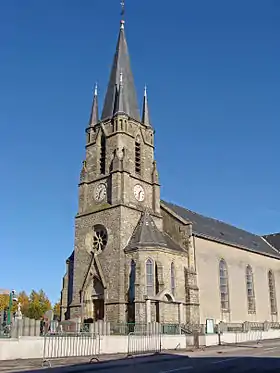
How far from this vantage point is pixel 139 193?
1499 inches

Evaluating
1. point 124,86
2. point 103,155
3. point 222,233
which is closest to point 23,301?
point 222,233

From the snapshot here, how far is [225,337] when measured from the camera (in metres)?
30.4

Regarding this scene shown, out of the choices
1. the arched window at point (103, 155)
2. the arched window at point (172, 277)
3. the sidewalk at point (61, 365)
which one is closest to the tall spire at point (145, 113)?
the arched window at point (103, 155)

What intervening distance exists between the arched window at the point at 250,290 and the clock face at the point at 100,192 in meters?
18.6

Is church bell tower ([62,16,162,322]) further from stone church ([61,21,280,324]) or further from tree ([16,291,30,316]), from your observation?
tree ([16,291,30,316])

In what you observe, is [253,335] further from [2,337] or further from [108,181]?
[2,337]

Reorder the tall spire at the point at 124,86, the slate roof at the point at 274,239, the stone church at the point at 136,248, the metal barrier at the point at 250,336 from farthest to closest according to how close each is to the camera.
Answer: the slate roof at the point at 274,239 < the tall spire at the point at 124,86 < the stone church at the point at 136,248 < the metal barrier at the point at 250,336

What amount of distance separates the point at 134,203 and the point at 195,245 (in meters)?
6.67

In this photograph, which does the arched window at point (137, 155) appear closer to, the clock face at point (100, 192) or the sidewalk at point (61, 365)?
the clock face at point (100, 192)

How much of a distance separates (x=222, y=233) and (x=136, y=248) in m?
15.8

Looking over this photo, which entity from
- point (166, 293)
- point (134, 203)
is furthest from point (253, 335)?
point (134, 203)

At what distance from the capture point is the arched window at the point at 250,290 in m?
43.7

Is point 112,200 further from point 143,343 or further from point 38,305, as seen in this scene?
point 38,305

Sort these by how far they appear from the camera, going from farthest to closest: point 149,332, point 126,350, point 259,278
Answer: point 259,278 < point 149,332 < point 126,350
